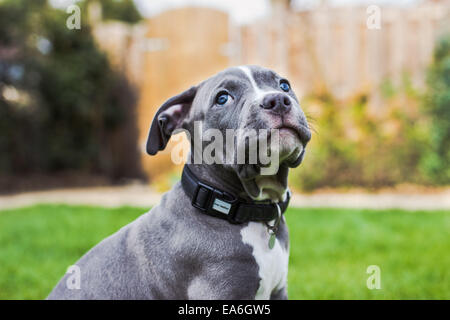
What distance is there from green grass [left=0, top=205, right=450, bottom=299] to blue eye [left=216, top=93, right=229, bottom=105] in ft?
5.90

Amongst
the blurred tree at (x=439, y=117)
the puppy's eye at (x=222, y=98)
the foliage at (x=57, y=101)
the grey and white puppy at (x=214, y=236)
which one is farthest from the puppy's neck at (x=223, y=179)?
the foliage at (x=57, y=101)

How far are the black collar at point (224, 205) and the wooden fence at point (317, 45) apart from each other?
22.9 ft

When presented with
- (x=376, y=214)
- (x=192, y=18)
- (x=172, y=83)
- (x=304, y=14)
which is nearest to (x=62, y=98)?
(x=172, y=83)

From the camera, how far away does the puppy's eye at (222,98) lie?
6.91 feet

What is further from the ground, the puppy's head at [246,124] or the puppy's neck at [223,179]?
the puppy's head at [246,124]

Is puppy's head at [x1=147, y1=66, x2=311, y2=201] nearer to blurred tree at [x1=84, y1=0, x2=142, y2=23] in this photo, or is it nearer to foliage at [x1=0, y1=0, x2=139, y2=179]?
foliage at [x1=0, y1=0, x2=139, y2=179]

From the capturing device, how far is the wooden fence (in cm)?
848

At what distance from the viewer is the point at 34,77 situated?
9570 millimetres

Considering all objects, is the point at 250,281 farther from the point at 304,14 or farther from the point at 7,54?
the point at 7,54

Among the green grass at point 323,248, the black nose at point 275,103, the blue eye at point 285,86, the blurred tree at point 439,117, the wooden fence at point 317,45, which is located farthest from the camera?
the wooden fence at point 317,45

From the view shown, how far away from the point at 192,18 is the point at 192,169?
892 centimetres

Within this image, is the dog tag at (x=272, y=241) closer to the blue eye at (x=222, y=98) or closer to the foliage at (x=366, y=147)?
the blue eye at (x=222, y=98)

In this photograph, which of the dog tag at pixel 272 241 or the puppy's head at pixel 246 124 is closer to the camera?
the puppy's head at pixel 246 124

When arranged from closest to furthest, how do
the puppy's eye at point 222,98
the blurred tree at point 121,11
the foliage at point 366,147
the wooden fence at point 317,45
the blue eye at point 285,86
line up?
the puppy's eye at point 222,98
the blue eye at point 285,86
the foliage at point 366,147
the wooden fence at point 317,45
the blurred tree at point 121,11
